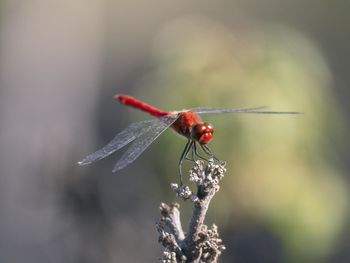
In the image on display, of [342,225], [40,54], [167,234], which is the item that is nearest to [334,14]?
[40,54]

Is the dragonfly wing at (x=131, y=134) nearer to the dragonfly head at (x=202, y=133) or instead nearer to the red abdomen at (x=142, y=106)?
the dragonfly head at (x=202, y=133)

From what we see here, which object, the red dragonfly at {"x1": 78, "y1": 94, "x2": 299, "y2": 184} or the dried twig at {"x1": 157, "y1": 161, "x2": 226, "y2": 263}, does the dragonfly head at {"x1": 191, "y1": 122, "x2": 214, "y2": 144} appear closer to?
the red dragonfly at {"x1": 78, "y1": 94, "x2": 299, "y2": 184}

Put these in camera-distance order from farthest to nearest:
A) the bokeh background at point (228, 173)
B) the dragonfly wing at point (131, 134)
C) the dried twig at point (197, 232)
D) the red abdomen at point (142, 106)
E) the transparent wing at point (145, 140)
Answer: the bokeh background at point (228, 173)
the red abdomen at point (142, 106)
the dragonfly wing at point (131, 134)
the transparent wing at point (145, 140)
the dried twig at point (197, 232)

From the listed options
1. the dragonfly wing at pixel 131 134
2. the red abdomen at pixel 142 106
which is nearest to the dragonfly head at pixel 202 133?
the dragonfly wing at pixel 131 134

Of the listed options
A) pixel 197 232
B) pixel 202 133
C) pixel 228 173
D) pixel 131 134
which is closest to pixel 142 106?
pixel 131 134

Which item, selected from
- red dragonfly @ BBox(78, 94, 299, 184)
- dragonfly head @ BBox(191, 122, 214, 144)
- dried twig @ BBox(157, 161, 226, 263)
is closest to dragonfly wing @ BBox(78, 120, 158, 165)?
red dragonfly @ BBox(78, 94, 299, 184)

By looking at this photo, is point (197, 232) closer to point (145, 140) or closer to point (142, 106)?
point (145, 140)
